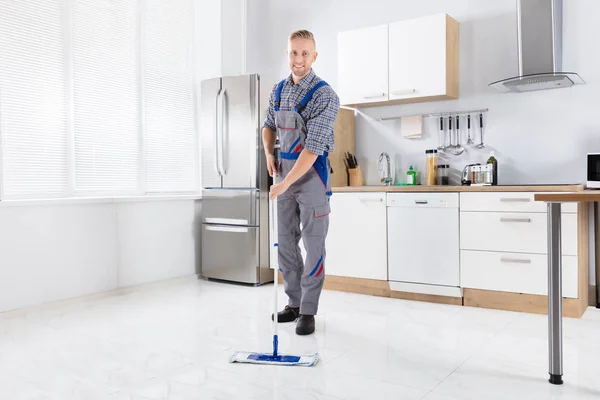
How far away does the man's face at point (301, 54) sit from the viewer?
2.95 m

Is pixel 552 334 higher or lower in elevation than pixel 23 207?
lower

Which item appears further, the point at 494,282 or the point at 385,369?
the point at 494,282

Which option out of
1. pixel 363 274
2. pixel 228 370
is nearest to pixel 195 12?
pixel 363 274

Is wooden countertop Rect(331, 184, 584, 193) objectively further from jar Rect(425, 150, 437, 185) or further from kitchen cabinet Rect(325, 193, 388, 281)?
jar Rect(425, 150, 437, 185)

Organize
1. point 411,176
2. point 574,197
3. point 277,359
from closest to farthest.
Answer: point 574,197 < point 277,359 < point 411,176

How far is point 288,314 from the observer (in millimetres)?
3244

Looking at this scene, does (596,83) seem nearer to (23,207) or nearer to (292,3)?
(292,3)

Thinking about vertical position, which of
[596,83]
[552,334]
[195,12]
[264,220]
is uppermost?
[195,12]

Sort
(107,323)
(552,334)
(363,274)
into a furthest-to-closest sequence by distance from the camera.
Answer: (363,274), (107,323), (552,334)

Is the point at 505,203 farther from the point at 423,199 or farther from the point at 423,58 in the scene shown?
the point at 423,58

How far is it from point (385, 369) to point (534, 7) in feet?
8.61

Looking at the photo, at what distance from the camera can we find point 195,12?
5.05 metres

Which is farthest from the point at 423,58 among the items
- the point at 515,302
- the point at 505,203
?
the point at 515,302

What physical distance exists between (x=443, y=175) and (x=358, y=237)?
817 millimetres
